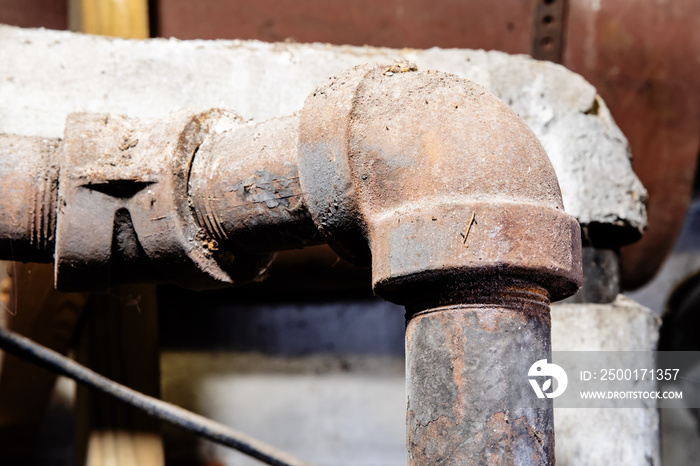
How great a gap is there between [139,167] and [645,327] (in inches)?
31.6

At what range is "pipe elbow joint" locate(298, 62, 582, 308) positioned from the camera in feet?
1.94

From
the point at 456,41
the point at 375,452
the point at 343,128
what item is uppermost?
the point at 456,41

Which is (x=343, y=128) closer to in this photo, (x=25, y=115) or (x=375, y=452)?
(x=25, y=115)

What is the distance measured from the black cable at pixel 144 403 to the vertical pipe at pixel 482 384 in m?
0.35

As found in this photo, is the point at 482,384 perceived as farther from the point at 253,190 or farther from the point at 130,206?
the point at 130,206

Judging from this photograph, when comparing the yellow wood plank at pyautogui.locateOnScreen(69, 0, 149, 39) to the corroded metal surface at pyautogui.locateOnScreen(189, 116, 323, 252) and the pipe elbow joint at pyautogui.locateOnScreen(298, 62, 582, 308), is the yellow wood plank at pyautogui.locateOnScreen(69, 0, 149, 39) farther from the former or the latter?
the pipe elbow joint at pyautogui.locateOnScreen(298, 62, 582, 308)

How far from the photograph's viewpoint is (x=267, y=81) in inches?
41.3

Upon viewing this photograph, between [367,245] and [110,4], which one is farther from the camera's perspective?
[110,4]

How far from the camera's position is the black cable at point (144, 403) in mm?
903

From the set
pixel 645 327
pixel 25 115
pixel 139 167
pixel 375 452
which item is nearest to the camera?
pixel 139 167

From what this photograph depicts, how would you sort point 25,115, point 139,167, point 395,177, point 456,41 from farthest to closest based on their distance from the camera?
point 456,41 → point 25,115 → point 139,167 → point 395,177

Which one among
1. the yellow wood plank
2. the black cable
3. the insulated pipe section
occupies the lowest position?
the black cable

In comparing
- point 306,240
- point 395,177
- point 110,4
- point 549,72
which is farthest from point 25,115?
point 549,72

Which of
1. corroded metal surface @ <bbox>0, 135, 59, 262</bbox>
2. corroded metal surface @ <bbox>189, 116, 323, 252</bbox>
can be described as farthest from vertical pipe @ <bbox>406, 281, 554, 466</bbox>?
corroded metal surface @ <bbox>0, 135, 59, 262</bbox>
